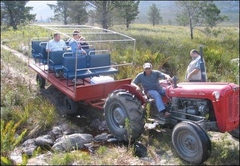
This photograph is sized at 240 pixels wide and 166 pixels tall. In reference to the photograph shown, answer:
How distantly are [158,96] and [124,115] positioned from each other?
2.54 ft

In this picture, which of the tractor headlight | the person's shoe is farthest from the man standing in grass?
the tractor headlight

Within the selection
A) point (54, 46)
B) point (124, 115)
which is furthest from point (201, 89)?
point (54, 46)

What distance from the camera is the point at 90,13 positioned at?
2333cm

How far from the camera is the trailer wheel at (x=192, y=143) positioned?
4367 millimetres

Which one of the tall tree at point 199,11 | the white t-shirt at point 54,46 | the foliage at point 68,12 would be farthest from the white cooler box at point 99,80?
the foliage at point 68,12

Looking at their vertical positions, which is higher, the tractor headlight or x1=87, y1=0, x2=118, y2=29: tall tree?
x1=87, y1=0, x2=118, y2=29: tall tree

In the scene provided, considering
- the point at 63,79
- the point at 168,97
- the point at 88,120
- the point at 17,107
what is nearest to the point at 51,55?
the point at 63,79

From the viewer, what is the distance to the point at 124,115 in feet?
18.2

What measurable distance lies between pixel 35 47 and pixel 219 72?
6.47 m

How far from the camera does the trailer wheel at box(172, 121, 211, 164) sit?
4.37 metres

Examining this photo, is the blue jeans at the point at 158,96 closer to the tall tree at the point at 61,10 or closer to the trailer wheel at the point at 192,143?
the trailer wheel at the point at 192,143

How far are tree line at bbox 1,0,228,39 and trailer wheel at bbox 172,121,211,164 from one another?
17.0 meters

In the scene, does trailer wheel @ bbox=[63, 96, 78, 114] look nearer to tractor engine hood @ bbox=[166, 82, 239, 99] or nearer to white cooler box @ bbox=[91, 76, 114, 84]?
white cooler box @ bbox=[91, 76, 114, 84]

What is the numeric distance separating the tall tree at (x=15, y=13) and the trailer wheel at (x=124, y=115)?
27.7 m
